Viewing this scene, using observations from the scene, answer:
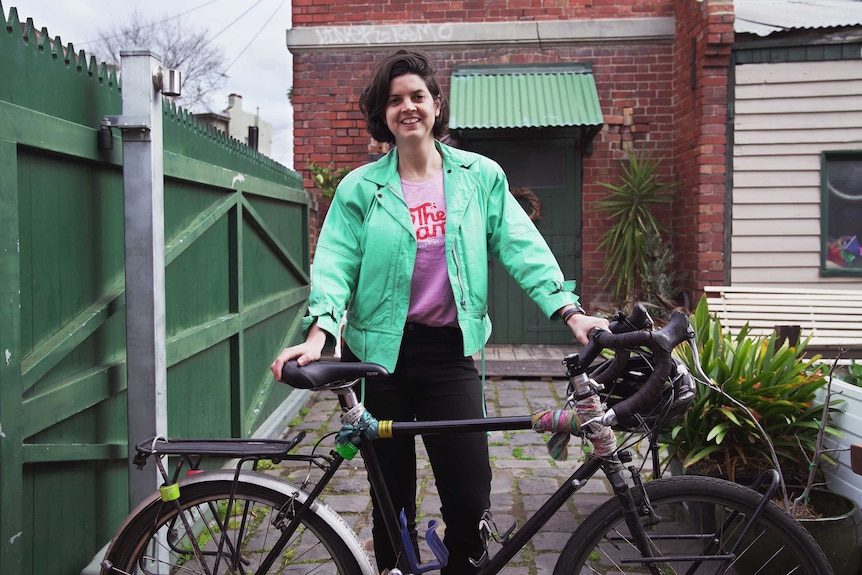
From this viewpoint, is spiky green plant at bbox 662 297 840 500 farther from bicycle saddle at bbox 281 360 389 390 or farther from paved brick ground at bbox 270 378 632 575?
bicycle saddle at bbox 281 360 389 390

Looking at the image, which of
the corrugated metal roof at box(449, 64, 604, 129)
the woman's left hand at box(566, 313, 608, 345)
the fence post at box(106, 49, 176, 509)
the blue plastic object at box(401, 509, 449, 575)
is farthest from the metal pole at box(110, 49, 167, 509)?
the corrugated metal roof at box(449, 64, 604, 129)

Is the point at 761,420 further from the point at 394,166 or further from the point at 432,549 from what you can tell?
the point at 394,166

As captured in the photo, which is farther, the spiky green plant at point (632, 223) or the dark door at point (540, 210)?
the dark door at point (540, 210)

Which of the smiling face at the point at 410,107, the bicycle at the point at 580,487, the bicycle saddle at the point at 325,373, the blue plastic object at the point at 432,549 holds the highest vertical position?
the smiling face at the point at 410,107

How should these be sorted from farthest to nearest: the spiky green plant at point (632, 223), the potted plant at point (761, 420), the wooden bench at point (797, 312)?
1. the spiky green plant at point (632, 223)
2. the wooden bench at point (797, 312)
3. the potted plant at point (761, 420)

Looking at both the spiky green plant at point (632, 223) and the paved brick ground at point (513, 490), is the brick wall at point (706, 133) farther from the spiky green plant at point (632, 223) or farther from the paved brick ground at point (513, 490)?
the paved brick ground at point (513, 490)

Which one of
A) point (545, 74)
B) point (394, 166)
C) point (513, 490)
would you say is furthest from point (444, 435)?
point (545, 74)

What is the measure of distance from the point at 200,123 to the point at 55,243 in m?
1.61

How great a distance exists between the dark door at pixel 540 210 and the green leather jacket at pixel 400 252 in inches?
253

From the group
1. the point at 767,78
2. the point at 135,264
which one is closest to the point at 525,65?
the point at 767,78

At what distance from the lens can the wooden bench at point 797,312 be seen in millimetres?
6172

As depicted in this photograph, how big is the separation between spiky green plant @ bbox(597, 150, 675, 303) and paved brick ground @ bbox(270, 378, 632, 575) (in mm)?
2822

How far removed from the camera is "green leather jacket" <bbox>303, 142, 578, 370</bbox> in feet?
7.70

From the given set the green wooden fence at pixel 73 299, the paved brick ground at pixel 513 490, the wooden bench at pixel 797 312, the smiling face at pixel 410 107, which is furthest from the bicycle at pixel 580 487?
the wooden bench at pixel 797 312
